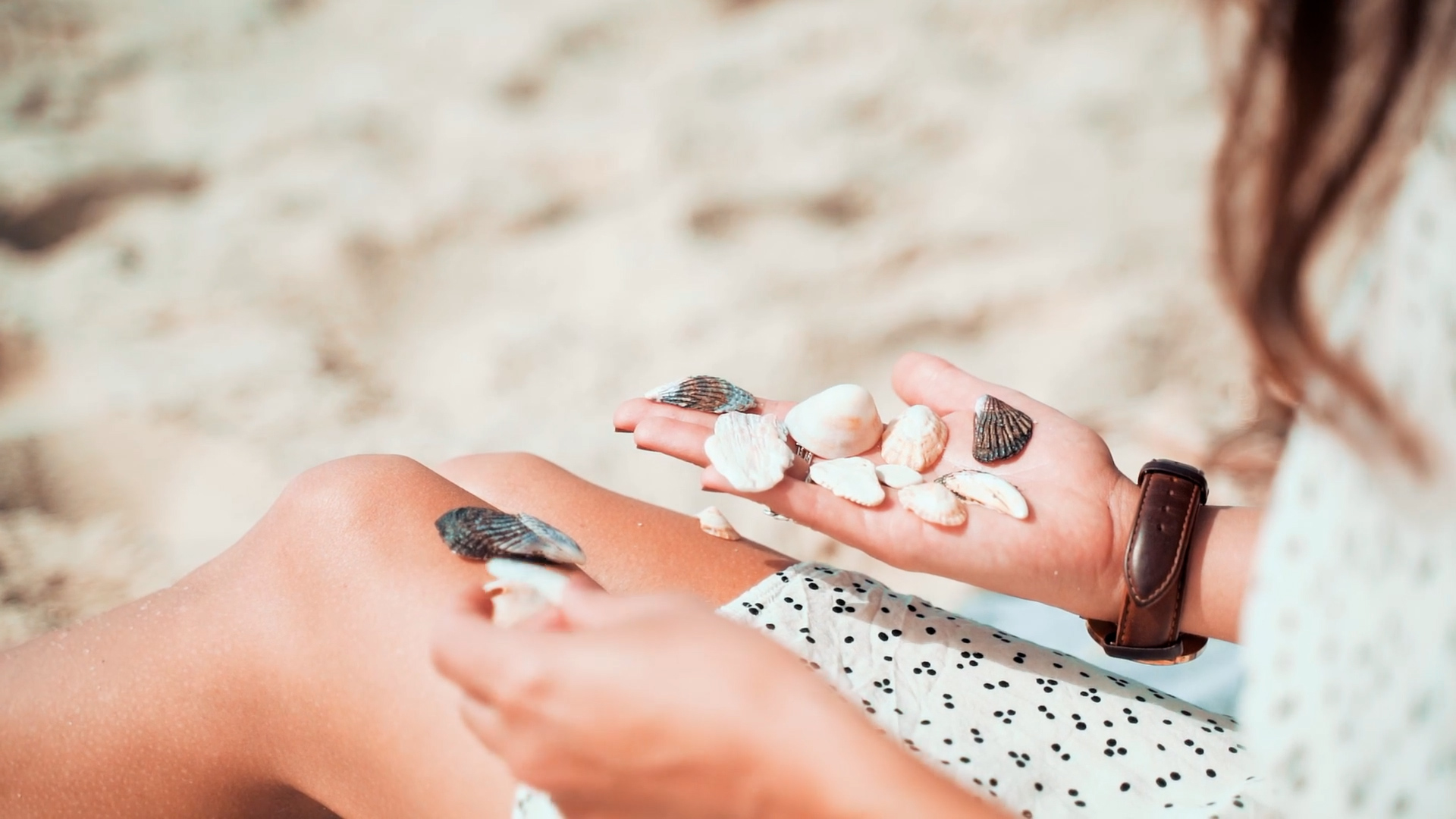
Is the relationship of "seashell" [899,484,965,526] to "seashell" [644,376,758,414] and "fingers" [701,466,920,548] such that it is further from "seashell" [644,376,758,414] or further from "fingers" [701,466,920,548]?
"seashell" [644,376,758,414]

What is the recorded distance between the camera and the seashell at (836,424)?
5.38 feet

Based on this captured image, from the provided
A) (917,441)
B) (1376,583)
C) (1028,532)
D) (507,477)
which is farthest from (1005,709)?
(507,477)

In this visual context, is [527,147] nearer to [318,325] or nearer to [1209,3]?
[318,325]

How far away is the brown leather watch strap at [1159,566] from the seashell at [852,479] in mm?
357

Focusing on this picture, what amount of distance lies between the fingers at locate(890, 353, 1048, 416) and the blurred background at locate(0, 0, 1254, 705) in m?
0.63

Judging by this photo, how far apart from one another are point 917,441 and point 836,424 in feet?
0.45

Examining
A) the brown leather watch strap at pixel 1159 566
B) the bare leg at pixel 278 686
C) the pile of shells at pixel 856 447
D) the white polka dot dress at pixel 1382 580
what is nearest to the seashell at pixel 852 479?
the pile of shells at pixel 856 447

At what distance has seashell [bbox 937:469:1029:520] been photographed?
1418 millimetres

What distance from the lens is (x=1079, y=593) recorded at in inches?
55.2

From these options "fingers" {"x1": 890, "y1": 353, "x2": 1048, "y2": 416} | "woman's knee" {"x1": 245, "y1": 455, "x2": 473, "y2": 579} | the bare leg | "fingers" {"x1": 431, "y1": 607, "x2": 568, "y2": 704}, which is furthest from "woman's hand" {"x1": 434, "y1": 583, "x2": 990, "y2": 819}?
"fingers" {"x1": 890, "y1": 353, "x2": 1048, "y2": 416}

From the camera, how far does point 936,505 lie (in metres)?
1.40

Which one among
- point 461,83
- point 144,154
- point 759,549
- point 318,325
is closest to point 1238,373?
point 759,549

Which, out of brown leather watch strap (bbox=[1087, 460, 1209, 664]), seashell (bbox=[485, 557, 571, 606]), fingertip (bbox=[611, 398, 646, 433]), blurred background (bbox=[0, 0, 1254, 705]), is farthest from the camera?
blurred background (bbox=[0, 0, 1254, 705])

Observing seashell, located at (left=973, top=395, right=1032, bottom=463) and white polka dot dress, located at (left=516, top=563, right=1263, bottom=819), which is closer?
white polka dot dress, located at (left=516, top=563, right=1263, bottom=819)
